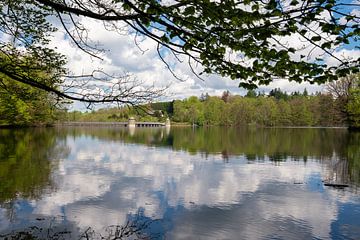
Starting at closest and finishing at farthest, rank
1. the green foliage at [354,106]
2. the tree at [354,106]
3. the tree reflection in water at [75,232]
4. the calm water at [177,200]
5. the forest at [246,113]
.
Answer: the tree reflection in water at [75,232] < the calm water at [177,200] < the green foliage at [354,106] < the tree at [354,106] < the forest at [246,113]

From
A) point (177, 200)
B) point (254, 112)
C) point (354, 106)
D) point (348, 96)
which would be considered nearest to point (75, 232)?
point (177, 200)

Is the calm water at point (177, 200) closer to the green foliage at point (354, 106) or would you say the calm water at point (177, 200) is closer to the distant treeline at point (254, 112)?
the green foliage at point (354, 106)

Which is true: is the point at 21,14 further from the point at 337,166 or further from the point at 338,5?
the point at 337,166

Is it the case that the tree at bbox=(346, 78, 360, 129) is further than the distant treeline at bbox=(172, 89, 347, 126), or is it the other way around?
the distant treeline at bbox=(172, 89, 347, 126)

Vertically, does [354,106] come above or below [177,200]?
above

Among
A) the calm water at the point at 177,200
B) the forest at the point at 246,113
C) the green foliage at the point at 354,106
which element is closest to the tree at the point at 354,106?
the green foliage at the point at 354,106

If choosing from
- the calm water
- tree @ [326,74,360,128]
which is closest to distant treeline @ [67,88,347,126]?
tree @ [326,74,360,128]

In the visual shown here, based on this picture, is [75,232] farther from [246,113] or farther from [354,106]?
[246,113]

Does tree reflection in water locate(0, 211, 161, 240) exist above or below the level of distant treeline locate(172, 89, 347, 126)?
below

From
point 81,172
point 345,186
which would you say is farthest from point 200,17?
point 81,172

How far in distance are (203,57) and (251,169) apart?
63.4ft

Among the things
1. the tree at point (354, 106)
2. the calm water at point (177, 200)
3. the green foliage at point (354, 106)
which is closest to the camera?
the calm water at point (177, 200)

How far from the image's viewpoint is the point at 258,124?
161 metres

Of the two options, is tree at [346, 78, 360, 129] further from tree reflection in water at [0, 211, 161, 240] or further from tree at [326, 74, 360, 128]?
tree reflection in water at [0, 211, 161, 240]
